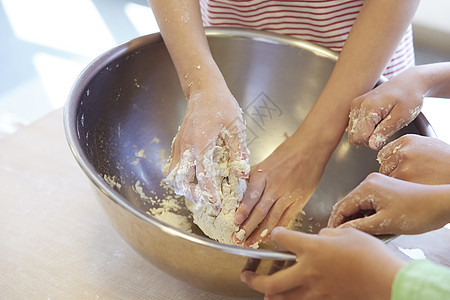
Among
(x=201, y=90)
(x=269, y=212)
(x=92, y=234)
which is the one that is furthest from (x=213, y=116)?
(x=92, y=234)

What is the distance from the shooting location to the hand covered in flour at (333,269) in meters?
0.47

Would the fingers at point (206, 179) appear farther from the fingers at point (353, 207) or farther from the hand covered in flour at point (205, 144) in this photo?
the fingers at point (353, 207)

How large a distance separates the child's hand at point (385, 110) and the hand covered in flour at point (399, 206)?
140mm

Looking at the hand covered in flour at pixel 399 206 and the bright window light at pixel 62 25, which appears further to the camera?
the bright window light at pixel 62 25

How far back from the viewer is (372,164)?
854 mm

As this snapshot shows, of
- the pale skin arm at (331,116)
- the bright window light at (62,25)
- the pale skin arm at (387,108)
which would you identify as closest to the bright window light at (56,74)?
the bright window light at (62,25)

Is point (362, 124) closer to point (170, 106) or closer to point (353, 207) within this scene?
point (353, 207)

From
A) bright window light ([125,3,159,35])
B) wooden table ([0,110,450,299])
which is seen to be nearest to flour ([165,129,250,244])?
wooden table ([0,110,450,299])

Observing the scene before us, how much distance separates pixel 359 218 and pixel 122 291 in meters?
0.38

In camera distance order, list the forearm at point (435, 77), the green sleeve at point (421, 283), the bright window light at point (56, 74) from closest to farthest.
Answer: the green sleeve at point (421, 283), the forearm at point (435, 77), the bright window light at point (56, 74)

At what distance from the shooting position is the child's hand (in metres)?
0.72

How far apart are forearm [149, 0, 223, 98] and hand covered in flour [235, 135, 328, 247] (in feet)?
0.59

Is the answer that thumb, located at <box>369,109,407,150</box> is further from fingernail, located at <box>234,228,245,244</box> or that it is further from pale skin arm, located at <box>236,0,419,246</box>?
fingernail, located at <box>234,228,245,244</box>

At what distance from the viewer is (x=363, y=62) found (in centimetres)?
80
